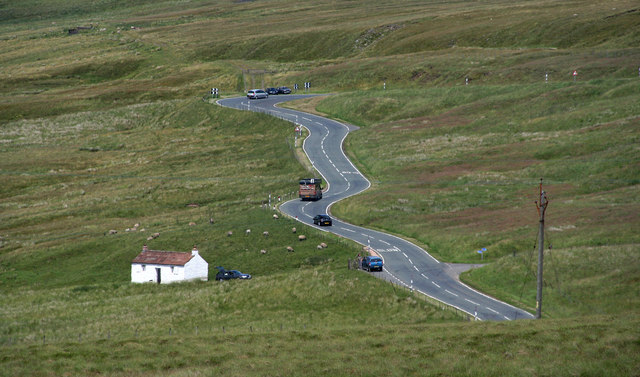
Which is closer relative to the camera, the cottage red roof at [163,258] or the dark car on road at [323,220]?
the cottage red roof at [163,258]

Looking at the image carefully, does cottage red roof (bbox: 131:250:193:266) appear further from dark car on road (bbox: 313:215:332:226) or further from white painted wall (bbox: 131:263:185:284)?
dark car on road (bbox: 313:215:332:226)

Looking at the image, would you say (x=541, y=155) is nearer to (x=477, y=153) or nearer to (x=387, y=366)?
(x=477, y=153)

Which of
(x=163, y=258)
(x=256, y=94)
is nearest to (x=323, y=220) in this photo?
(x=163, y=258)

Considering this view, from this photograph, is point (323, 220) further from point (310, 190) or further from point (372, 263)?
point (372, 263)

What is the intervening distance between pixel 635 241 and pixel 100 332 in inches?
1649

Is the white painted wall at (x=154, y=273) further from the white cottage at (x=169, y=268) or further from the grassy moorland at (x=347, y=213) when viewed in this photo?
the grassy moorland at (x=347, y=213)

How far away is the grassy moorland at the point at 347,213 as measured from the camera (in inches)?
1640

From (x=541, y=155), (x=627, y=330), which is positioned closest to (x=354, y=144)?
(x=541, y=155)

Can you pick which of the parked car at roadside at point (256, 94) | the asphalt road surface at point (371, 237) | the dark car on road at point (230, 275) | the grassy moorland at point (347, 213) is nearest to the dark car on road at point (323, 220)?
the asphalt road surface at point (371, 237)

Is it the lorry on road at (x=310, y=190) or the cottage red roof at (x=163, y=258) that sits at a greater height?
the lorry on road at (x=310, y=190)

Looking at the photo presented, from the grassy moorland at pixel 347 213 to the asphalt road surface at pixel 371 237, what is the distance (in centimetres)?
225

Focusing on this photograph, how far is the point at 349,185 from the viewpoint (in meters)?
97.9

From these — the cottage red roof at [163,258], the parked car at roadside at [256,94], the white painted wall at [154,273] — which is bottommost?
the white painted wall at [154,273]

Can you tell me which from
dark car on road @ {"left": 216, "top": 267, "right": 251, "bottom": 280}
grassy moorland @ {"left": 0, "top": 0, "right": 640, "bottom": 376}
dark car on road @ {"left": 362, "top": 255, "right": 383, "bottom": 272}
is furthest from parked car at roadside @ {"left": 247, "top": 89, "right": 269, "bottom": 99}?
dark car on road @ {"left": 362, "top": 255, "right": 383, "bottom": 272}
